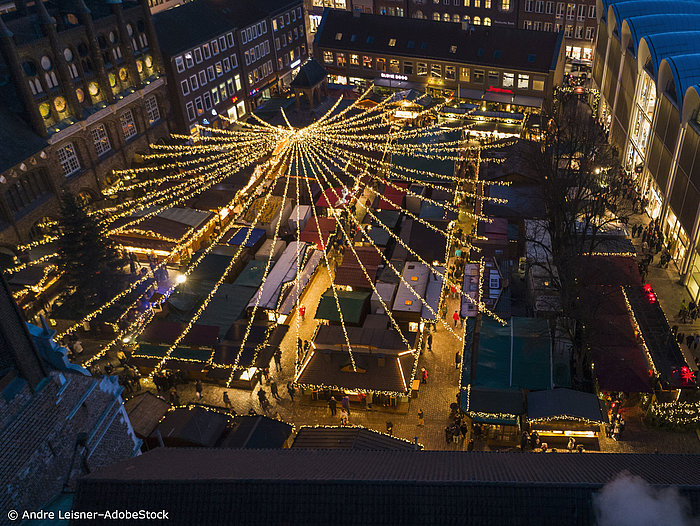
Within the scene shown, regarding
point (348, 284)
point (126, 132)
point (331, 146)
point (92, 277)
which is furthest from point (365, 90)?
point (92, 277)

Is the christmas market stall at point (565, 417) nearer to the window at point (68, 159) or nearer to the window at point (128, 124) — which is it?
the window at point (68, 159)

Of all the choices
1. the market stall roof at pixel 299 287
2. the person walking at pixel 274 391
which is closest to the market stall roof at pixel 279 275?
the market stall roof at pixel 299 287

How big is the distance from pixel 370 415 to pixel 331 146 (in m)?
26.4

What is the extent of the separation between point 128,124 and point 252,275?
70.6 ft

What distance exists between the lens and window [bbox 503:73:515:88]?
56969 millimetres

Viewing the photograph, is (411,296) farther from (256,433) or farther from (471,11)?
(471,11)

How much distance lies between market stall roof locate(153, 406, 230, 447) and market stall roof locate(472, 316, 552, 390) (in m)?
11.4

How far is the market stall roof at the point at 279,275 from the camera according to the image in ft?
107


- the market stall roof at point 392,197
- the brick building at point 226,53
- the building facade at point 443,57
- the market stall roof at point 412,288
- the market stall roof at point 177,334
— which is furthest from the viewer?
the building facade at point 443,57

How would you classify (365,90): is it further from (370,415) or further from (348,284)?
(370,415)

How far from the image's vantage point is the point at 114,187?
44.6 metres

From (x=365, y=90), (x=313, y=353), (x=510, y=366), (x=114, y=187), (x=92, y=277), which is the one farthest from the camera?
(x=365, y=90)

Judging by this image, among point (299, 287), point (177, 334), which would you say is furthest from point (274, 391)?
point (299, 287)

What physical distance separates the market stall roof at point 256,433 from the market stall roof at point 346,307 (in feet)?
25.9
